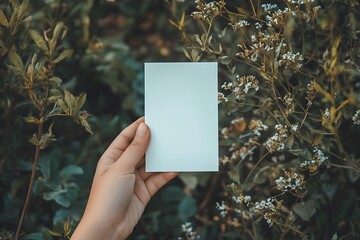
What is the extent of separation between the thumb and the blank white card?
26mm

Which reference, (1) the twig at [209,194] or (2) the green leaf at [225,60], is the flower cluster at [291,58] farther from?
(1) the twig at [209,194]

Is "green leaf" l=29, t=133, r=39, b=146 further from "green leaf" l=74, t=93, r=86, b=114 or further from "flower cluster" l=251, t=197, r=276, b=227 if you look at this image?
"flower cluster" l=251, t=197, r=276, b=227

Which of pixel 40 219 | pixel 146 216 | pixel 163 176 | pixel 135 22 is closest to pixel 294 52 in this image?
pixel 163 176

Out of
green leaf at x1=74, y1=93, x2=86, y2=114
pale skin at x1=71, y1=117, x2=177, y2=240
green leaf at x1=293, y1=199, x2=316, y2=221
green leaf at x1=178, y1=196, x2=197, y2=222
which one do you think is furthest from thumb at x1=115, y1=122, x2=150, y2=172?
green leaf at x1=178, y1=196, x2=197, y2=222

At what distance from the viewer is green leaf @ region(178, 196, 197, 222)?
178cm

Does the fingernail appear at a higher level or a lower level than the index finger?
higher

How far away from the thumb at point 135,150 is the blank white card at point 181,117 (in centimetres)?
3

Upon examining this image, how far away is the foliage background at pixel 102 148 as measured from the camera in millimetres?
1460

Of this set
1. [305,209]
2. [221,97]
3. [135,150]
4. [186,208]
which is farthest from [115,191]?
[186,208]

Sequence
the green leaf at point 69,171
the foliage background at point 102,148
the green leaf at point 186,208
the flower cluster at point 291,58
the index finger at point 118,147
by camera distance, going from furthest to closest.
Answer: the green leaf at point 186,208, the green leaf at point 69,171, the foliage background at point 102,148, the index finger at point 118,147, the flower cluster at point 291,58

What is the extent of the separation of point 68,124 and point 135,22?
80cm

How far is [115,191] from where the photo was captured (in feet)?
3.68

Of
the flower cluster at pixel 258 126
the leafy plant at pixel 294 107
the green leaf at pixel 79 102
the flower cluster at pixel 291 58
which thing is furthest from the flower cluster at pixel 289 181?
the green leaf at pixel 79 102

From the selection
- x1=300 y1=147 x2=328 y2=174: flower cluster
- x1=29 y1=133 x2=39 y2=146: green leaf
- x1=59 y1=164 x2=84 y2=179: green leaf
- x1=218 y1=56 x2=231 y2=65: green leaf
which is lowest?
x1=59 y1=164 x2=84 y2=179: green leaf
